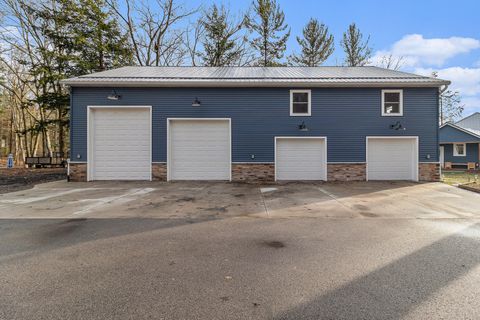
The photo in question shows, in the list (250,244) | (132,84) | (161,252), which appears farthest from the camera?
(132,84)

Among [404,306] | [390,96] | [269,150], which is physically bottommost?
[404,306]

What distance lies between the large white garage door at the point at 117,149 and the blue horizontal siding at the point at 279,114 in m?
0.46

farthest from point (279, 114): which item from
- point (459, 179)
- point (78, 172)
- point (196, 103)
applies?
point (459, 179)

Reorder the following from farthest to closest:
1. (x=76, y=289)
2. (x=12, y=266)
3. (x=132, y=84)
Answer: (x=132, y=84) → (x=12, y=266) → (x=76, y=289)

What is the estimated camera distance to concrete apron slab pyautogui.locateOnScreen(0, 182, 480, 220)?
17.6 feet

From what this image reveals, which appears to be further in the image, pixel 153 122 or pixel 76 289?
pixel 153 122

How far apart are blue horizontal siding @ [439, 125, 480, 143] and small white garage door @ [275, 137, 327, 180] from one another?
17817 mm

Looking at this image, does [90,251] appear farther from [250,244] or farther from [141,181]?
[141,181]

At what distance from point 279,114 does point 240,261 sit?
846 centimetres

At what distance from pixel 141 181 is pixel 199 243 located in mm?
7609

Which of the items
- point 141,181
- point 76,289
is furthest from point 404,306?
point 141,181

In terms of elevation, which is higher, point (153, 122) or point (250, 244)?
point (153, 122)

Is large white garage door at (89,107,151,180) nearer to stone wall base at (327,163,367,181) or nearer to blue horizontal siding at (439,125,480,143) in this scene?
stone wall base at (327,163,367,181)

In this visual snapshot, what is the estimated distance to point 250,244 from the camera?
12.0ft
